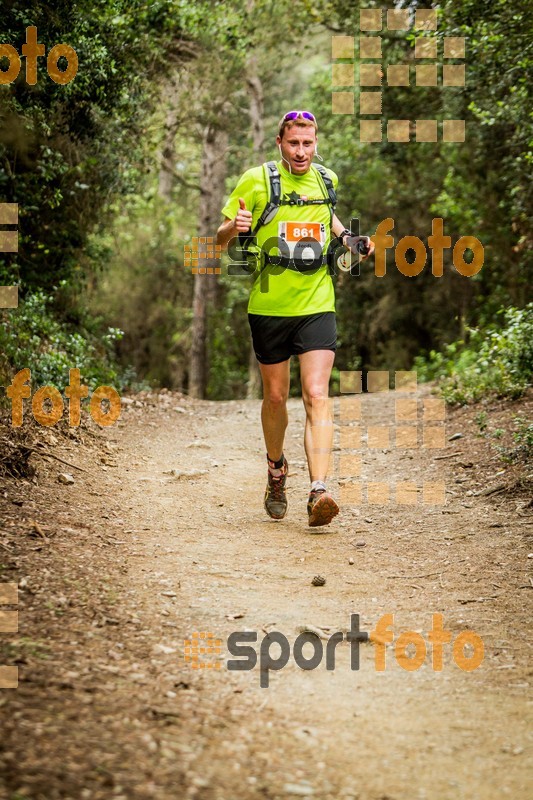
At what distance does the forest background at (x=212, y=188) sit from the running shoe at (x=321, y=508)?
3.35m

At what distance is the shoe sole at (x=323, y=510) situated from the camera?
5.31 meters

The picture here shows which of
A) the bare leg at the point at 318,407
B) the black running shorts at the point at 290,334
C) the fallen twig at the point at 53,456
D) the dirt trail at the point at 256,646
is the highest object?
the black running shorts at the point at 290,334

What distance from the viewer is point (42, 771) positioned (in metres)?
2.47

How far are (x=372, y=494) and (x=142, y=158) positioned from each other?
6.81 meters

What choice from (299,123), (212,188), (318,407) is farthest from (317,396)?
(212,188)

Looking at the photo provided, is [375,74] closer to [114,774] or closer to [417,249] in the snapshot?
[417,249]

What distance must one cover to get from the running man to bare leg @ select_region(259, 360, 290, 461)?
0.07 m

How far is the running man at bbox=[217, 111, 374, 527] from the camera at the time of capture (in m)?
5.49

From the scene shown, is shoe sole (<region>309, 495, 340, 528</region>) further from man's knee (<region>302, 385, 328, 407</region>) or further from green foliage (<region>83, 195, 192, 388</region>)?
green foliage (<region>83, 195, 192, 388</region>)

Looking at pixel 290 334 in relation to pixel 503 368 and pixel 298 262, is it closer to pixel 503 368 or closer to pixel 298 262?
pixel 298 262

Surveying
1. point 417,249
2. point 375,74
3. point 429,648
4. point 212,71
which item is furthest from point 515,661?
point 417,249

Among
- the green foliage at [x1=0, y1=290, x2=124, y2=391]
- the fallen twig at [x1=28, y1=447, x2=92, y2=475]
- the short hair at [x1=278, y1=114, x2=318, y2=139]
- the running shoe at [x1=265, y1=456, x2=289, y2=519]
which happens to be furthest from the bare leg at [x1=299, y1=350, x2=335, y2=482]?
the green foliage at [x1=0, y1=290, x2=124, y2=391]

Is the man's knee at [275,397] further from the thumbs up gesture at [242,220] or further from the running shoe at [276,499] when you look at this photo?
the thumbs up gesture at [242,220]

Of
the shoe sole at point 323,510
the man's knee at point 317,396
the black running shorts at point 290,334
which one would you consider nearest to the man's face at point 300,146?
the black running shorts at point 290,334
